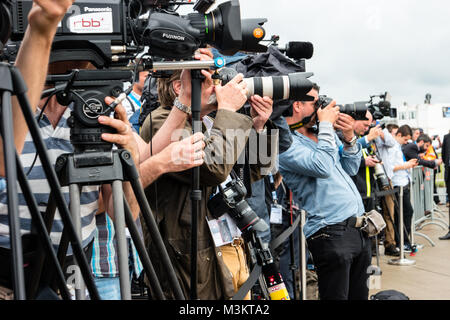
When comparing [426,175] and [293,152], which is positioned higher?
[293,152]

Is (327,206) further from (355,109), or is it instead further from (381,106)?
(381,106)

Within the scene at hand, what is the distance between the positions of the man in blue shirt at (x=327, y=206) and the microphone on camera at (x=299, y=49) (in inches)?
11.6

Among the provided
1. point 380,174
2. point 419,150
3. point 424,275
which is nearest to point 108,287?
point 380,174

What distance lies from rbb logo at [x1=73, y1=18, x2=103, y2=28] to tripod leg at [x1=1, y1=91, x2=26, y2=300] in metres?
0.51

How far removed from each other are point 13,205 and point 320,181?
244 centimetres

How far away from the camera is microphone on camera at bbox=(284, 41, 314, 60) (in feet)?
9.43

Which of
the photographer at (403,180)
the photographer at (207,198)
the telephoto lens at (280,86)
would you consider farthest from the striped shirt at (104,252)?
the photographer at (403,180)

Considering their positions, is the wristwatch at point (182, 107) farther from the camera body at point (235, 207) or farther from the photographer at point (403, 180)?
the photographer at point (403, 180)

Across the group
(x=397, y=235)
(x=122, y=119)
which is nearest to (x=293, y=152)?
(x=122, y=119)

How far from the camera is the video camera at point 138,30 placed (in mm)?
1344

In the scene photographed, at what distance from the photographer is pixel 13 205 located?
2.81ft
